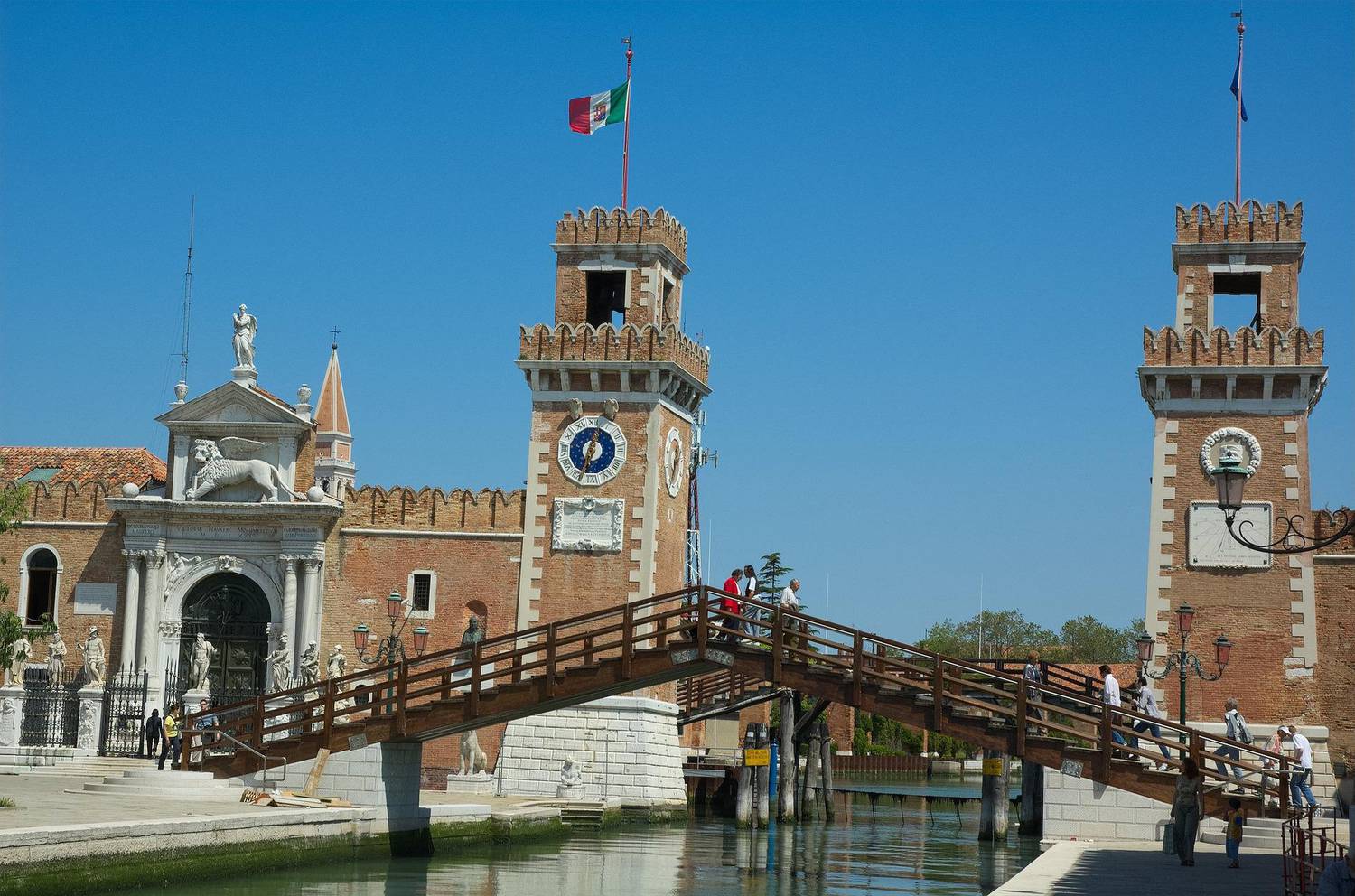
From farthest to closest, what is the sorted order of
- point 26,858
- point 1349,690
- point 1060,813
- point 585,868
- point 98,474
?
point 98,474
point 1349,690
point 585,868
point 1060,813
point 26,858

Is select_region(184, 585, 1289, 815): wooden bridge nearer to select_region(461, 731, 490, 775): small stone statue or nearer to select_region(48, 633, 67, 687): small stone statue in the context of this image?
select_region(461, 731, 490, 775): small stone statue

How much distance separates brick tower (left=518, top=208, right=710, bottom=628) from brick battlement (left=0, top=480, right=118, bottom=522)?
9133 mm

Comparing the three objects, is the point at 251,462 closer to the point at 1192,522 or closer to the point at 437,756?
the point at 437,756

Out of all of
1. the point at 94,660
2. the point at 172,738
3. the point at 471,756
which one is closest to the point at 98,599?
the point at 94,660

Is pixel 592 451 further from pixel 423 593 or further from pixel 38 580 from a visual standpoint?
pixel 38 580

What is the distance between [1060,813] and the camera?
2522 cm

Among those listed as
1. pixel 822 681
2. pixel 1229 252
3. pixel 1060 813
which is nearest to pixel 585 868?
pixel 822 681

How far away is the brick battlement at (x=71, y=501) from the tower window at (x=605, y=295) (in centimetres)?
1069

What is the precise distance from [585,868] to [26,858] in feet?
32.2

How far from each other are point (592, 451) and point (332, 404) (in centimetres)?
3683

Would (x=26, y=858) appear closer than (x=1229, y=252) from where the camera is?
Yes

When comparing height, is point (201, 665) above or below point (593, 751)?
above

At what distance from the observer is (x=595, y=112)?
123 feet

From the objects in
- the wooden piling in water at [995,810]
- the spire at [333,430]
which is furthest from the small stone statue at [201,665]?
the spire at [333,430]
